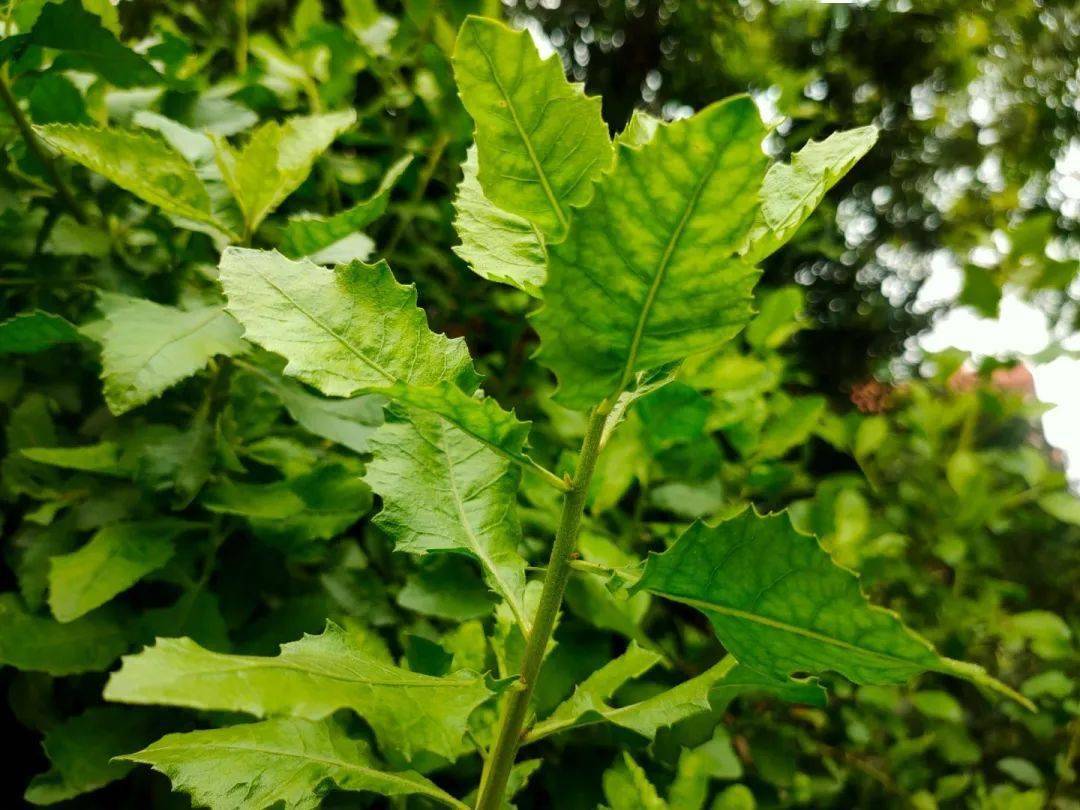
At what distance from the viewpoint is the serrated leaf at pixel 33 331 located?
806mm

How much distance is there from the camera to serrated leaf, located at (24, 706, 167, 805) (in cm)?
81

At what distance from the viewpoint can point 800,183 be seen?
0.65 meters

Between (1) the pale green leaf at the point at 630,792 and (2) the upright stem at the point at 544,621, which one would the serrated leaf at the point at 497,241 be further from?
(1) the pale green leaf at the point at 630,792

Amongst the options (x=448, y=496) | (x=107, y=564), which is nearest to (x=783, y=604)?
(x=448, y=496)

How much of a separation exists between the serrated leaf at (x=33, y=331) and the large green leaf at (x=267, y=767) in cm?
47

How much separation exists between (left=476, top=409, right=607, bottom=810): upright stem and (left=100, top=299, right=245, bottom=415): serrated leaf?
421mm

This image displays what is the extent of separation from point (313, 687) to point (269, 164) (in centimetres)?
66

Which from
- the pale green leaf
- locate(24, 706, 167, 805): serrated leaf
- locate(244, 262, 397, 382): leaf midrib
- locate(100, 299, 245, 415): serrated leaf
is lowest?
locate(24, 706, 167, 805): serrated leaf

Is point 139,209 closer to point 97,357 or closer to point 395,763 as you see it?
point 97,357

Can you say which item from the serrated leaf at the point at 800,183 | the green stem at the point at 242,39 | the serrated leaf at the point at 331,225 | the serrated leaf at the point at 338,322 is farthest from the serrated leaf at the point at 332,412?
the green stem at the point at 242,39

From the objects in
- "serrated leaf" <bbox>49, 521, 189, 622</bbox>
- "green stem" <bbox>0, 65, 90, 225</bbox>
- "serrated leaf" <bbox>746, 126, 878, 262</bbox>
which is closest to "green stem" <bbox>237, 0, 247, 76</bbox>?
"green stem" <bbox>0, 65, 90, 225</bbox>

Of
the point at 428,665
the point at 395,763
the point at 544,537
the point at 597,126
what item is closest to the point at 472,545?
the point at 428,665

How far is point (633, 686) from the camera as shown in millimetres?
1094

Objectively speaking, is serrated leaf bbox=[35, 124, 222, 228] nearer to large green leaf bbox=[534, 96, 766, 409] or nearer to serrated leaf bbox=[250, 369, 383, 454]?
serrated leaf bbox=[250, 369, 383, 454]
